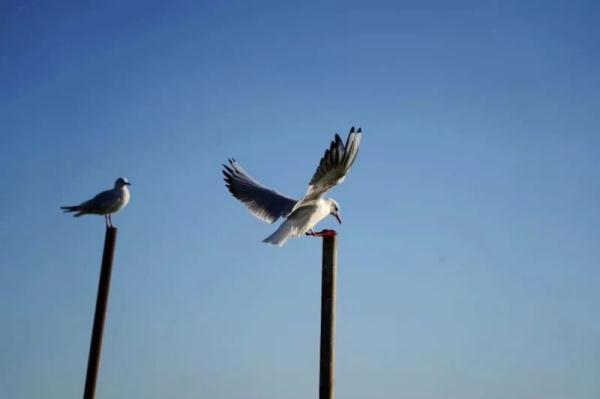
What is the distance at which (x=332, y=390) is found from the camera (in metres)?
8.08

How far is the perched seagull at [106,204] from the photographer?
42.4ft

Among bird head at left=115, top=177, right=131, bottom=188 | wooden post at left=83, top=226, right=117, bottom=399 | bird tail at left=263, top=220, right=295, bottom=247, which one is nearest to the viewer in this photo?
wooden post at left=83, top=226, right=117, bottom=399

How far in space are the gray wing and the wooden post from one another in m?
2.94

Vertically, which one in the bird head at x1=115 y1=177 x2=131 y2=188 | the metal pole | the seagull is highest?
the bird head at x1=115 y1=177 x2=131 y2=188

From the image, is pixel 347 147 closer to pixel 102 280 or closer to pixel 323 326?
pixel 323 326

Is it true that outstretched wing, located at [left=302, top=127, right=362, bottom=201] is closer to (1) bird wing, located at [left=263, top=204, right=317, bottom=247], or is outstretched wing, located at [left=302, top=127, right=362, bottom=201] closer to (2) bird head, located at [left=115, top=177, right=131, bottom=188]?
(1) bird wing, located at [left=263, top=204, right=317, bottom=247]

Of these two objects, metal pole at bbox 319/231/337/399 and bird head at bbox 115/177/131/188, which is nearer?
metal pole at bbox 319/231/337/399

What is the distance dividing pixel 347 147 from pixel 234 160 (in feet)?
13.7

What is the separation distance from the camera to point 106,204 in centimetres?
1298

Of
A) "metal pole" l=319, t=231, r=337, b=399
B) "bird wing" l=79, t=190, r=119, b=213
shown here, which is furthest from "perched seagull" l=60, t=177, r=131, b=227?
"metal pole" l=319, t=231, r=337, b=399

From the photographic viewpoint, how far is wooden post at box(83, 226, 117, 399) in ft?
32.0

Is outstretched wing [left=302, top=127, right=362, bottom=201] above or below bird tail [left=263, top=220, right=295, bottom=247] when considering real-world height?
above

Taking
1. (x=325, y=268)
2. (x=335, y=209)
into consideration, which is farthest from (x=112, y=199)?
(x=325, y=268)

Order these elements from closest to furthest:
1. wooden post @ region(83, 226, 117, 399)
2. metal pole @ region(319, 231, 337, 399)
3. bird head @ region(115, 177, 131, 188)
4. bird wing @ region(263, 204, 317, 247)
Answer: metal pole @ region(319, 231, 337, 399), wooden post @ region(83, 226, 117, 399), bird wing @ region(263, 204, 317, 247), bird head @ region(115, 177, 131, 188)
